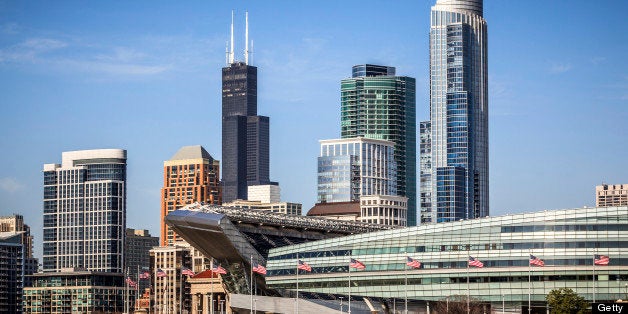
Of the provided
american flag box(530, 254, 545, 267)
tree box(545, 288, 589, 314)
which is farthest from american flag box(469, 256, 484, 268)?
tree box(545, 288, 589, 314)

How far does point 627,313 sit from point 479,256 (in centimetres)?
7426

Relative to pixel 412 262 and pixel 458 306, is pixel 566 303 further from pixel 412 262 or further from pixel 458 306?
pixel 412 262

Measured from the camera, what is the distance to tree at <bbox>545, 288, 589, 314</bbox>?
171250 mm

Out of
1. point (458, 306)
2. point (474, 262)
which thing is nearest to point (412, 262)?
point (458, 306)

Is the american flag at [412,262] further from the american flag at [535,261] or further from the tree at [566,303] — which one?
the tree at [566,303]

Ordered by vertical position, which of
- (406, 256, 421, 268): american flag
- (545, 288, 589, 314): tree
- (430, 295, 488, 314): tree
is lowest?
(430, 295, 488, 314): tree

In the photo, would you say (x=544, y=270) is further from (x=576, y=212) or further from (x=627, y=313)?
(x=627, y=313)

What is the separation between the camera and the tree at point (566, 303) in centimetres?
17125

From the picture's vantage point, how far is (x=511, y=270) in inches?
7736

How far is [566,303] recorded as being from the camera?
6762 inches

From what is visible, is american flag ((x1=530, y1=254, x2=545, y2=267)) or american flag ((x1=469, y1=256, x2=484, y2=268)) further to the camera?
american flag ((x1=530, y1=254, x2=545, y2=267))

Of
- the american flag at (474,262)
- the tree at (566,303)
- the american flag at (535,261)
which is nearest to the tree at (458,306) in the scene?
the american flag at (474,262)

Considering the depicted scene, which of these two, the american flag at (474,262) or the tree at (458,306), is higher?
the american flag at (474,262)

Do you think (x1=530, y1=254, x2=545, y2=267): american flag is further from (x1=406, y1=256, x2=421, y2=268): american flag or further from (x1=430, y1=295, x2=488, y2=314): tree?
(x1=406, y1=256, x2=421, y2=268): american flag
